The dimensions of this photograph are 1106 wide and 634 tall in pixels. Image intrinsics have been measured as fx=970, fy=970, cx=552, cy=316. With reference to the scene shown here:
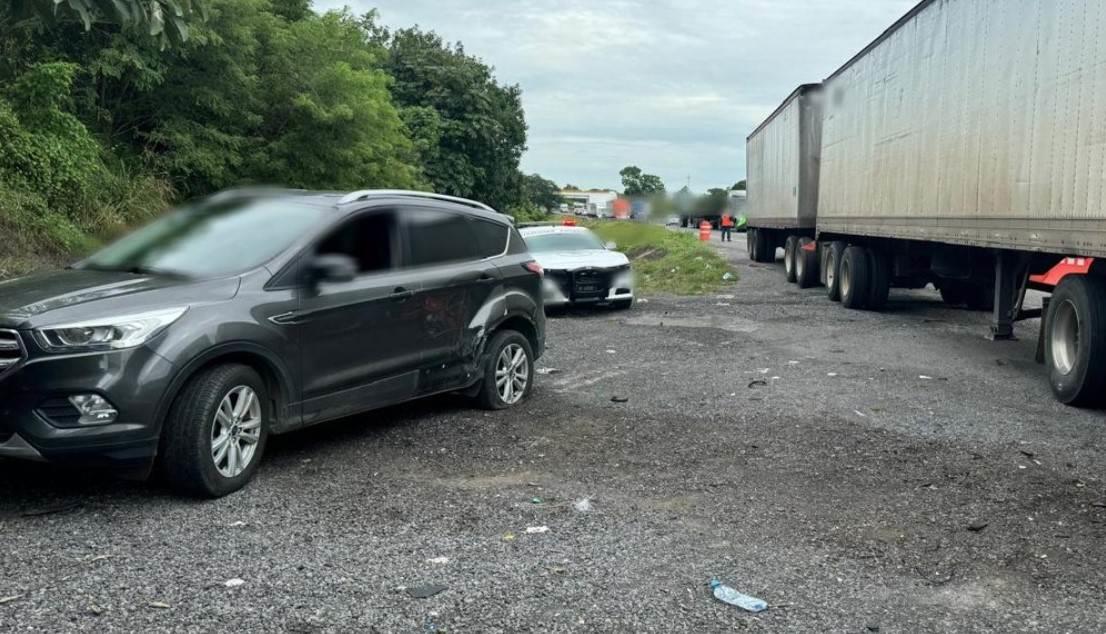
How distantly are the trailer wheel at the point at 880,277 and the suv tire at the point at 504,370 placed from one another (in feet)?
30.2

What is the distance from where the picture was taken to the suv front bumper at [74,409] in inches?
179

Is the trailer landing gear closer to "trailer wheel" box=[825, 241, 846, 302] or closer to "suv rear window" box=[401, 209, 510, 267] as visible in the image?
"suv rear window" box=[401, 209, 510, 267]

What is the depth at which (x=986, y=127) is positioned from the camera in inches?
A: 380

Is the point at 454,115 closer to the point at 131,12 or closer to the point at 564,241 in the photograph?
the point at 564,241

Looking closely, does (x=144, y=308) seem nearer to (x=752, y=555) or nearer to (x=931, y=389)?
(x=752, y=555)

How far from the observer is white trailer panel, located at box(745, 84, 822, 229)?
1981 centimetres

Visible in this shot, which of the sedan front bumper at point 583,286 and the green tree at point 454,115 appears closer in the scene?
the sedan front bumper at point 583,286

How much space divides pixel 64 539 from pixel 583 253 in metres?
12.1

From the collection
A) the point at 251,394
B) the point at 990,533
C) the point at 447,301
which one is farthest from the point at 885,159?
the point at 251,394

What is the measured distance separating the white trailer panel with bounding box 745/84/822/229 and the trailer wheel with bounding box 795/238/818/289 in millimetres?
473

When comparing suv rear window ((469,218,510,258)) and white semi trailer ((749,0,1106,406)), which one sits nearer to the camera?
suv rear window ((469,218,510,258))

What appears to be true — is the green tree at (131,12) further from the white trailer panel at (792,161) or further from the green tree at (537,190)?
the green tree at (537,190)

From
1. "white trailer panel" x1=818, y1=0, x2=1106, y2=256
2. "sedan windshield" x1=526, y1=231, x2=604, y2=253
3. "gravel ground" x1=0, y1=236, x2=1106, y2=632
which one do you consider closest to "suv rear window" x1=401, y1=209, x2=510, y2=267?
"gravel ground" x1=0, y1=236, x2=1106, y2=632

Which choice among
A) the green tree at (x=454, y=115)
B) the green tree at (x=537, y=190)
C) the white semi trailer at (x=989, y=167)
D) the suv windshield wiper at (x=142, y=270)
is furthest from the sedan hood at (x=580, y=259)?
the green tree at (x=537, y=190)
